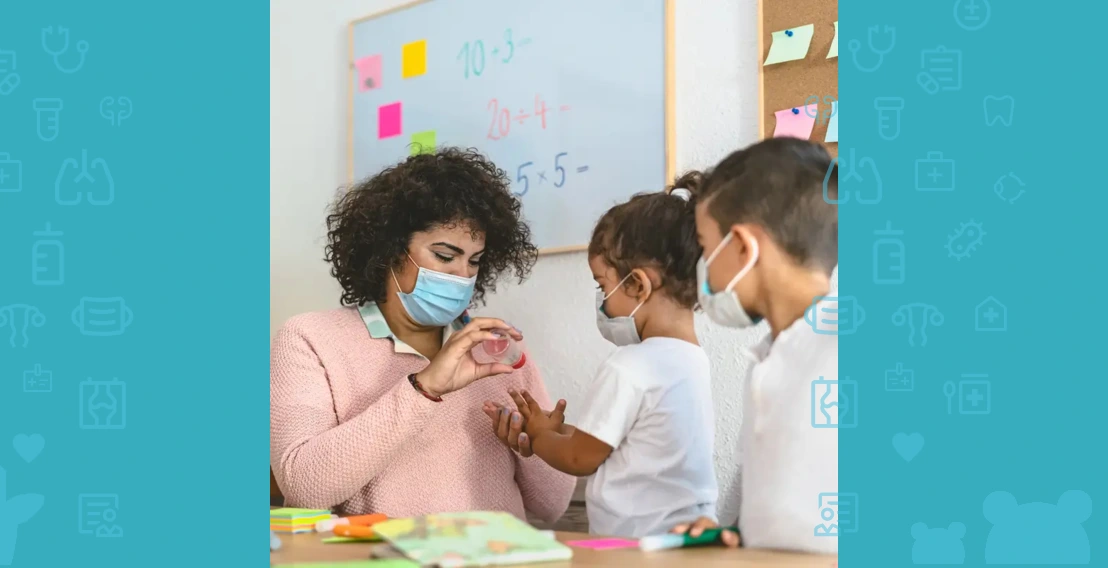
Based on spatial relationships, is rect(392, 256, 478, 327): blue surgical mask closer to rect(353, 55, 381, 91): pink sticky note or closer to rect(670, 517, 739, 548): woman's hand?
rect(353, 55, 381, 91): pink sticky note

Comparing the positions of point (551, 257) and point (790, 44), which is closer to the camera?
point (790, 44)

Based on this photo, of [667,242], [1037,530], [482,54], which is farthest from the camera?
[482,54]

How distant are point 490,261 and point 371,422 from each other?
494 millimetres

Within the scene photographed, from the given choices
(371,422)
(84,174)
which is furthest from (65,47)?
(371,422)

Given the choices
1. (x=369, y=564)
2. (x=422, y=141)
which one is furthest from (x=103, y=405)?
(x=422, y=141)

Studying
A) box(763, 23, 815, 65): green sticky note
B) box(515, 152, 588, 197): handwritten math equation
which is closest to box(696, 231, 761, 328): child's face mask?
box(763, 23, 815, 65): green sticky note

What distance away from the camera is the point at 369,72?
2096mm

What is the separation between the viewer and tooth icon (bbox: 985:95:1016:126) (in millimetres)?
614

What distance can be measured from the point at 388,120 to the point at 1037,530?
1670 millimetres

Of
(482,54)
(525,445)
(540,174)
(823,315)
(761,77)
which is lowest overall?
(525,445)

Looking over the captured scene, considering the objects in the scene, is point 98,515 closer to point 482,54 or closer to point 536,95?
point 536,95

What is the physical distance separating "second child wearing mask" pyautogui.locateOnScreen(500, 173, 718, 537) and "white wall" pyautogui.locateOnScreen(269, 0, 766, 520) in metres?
0.20

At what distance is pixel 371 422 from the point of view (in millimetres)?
1331

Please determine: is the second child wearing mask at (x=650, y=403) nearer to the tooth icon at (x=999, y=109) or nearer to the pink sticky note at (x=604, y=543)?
the pink sticky note at (x=604, y=543)
